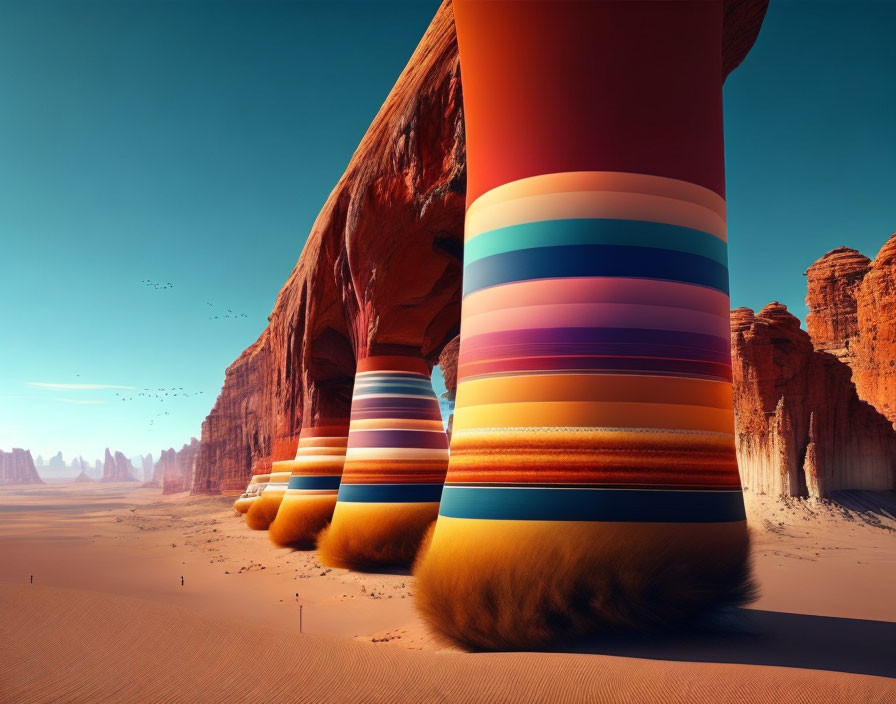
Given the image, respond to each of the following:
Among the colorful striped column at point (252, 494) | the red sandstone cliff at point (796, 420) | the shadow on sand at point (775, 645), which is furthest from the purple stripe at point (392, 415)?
the colorful striped column at point (252, 494)

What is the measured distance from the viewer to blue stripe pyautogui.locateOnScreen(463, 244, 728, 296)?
5203mm

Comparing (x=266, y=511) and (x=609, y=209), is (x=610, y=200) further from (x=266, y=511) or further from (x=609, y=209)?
(x=266, y=511)

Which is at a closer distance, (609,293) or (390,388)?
(609,293)

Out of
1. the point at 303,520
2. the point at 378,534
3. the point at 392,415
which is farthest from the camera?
the point at 303,520

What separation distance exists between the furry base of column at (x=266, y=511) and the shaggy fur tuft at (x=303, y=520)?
612cm

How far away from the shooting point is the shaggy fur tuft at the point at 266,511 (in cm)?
2280

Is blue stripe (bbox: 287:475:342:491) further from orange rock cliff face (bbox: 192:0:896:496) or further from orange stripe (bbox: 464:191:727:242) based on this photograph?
orange stripe (bbox: 464:191:727:242)

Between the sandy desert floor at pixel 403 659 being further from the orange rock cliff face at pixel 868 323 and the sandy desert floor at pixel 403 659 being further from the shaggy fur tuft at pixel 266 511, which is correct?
the orange rock cliff face at pixel 868 323

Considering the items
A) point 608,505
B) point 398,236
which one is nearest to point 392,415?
point 398,236

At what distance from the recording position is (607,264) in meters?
5.20

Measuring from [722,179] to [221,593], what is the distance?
9.07 meters

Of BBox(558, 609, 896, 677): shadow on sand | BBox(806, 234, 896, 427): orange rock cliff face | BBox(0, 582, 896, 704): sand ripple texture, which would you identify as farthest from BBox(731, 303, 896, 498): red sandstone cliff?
BBox(0, 582, 896, 704): sand ripple texture

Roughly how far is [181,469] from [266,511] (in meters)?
155

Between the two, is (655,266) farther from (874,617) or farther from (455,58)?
(455,58)
